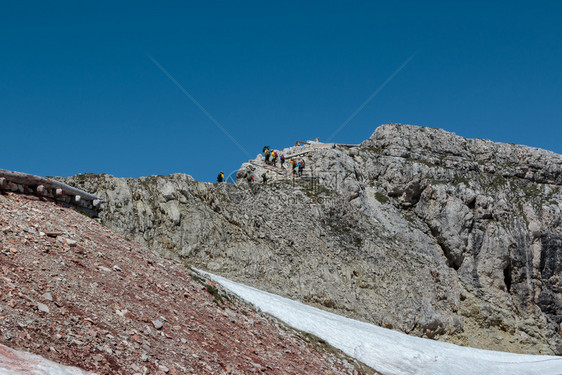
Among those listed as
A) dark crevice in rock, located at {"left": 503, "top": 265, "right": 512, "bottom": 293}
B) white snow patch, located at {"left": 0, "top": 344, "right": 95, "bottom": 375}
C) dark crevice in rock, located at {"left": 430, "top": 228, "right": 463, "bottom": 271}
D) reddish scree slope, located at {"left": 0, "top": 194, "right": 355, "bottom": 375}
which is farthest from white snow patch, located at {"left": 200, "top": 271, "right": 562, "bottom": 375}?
dark crevice in rock, located at {"left": 503, "top": 265, "right": 512, "bottom": 293}

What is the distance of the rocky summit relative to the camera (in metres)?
34.9

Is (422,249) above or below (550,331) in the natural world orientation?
above

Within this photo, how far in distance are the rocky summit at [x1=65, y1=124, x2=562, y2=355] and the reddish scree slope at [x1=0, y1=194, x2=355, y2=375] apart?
37.9ft

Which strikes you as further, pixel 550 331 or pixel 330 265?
pixel 550 331

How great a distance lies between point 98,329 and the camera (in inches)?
530

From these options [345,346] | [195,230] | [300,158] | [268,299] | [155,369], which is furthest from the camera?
[300,158]

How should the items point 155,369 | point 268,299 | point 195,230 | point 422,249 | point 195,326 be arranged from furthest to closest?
point 422,249
point 195,230
point 268,299
point 195,326
point 155,369

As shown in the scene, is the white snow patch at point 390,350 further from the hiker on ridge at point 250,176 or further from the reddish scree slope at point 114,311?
the hiker on ridge at point 250,176

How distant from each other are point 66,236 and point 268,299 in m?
12.4

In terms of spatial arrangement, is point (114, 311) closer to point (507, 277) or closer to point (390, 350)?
point (390, 350)

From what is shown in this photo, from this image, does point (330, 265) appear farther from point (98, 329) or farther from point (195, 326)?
point (98, 329)

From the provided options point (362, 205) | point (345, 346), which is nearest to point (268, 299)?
point (345, 346)

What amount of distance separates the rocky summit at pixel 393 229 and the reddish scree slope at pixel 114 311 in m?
11.5

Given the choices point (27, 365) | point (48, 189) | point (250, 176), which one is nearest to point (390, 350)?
point (48, 189)
